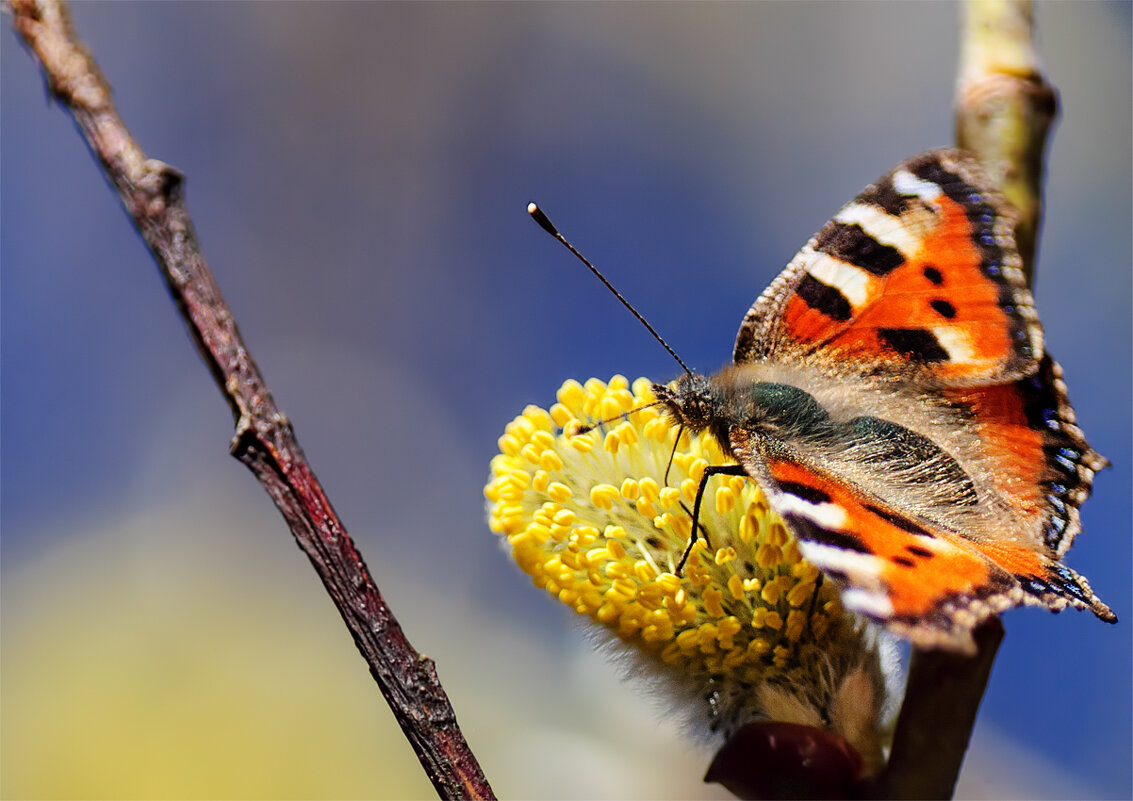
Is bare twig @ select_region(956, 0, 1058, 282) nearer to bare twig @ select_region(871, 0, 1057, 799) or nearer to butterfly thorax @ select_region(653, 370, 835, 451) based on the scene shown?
bare twig @ select_region(871, 0, 1057, 799)

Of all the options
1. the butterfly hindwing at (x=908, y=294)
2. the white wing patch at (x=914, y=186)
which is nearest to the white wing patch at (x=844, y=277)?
the butterfly hindwing at (x=908, y=294)

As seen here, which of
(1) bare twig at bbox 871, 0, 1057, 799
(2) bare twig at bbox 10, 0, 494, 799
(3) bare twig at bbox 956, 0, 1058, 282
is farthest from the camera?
(3) bare twig at bbox 956, 0, 1058, 282

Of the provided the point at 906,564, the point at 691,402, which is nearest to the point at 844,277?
the point at 691,402

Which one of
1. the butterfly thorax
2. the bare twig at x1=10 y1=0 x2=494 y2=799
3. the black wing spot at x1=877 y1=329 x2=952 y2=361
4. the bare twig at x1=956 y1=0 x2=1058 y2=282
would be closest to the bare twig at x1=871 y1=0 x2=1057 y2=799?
the bare twig at x1=956 y1=0 x2=1058 y2=282

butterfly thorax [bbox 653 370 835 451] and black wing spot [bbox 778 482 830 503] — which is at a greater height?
butterfly thorax [bbox 653 370 835 451]

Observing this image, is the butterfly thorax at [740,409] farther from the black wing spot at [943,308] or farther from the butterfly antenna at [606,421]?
the black wing spot at [943,308]

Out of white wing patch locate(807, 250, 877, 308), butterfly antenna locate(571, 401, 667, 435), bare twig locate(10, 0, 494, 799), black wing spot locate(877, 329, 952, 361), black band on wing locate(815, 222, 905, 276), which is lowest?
bare twig locate(10, 0, 494, 799)

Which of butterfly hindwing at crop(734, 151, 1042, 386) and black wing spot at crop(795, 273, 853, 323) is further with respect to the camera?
black wing spot at crop(795, 273, 853, 323)

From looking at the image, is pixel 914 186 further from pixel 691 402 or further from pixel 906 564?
pixel 906 564

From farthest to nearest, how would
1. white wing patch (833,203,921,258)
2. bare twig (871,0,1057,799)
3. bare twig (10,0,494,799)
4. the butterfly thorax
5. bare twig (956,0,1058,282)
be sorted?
white wing patch (833,203,921,258)
the butterfly thorax
bare twig (956,0,1058,282)
bare twig (871,0,1057,799)
bare twig (10,0,494,799)
